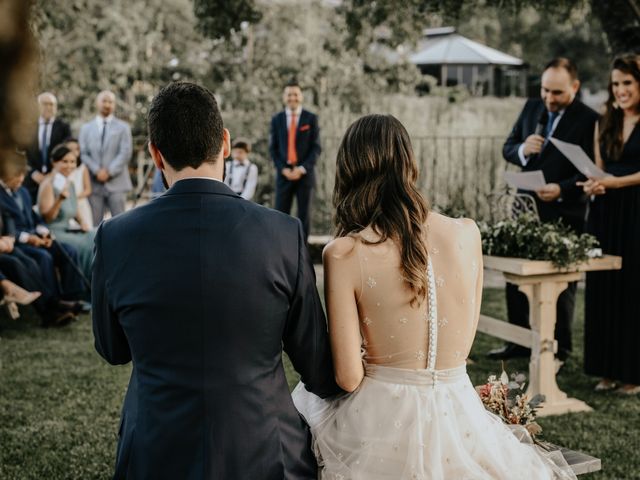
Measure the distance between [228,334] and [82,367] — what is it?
441 cm

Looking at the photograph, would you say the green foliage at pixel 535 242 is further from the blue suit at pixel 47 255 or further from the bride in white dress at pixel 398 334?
the blue suit at pixel 47 255

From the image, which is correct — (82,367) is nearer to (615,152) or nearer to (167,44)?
(615,152)

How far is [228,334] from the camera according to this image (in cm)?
204

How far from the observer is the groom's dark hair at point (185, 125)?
2068 mm

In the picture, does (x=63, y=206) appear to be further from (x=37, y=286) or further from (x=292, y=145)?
(x=292, y=145)

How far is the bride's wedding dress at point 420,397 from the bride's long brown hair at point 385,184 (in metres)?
0.05

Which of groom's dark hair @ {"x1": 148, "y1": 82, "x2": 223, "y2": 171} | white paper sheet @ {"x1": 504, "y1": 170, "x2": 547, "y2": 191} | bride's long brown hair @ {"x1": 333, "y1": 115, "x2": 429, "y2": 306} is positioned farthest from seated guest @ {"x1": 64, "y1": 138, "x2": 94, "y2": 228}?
groom's dark hair @ {"x1": 148, "y1": 82, "x2": 223, "y2": 171}

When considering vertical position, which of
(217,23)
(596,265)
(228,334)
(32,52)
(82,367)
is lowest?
(82,367)

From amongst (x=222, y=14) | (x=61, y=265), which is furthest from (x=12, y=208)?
(x=222, y=14)

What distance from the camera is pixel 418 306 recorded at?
2.51 m

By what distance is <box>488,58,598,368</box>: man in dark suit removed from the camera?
5.69m

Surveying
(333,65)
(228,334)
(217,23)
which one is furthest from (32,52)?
(333,65)

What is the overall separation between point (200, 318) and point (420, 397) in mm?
867

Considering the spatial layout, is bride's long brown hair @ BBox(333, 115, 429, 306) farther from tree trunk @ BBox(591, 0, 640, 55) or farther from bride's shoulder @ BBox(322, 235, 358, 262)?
tree trunk @ BBox(591, 0, 640, 55)
